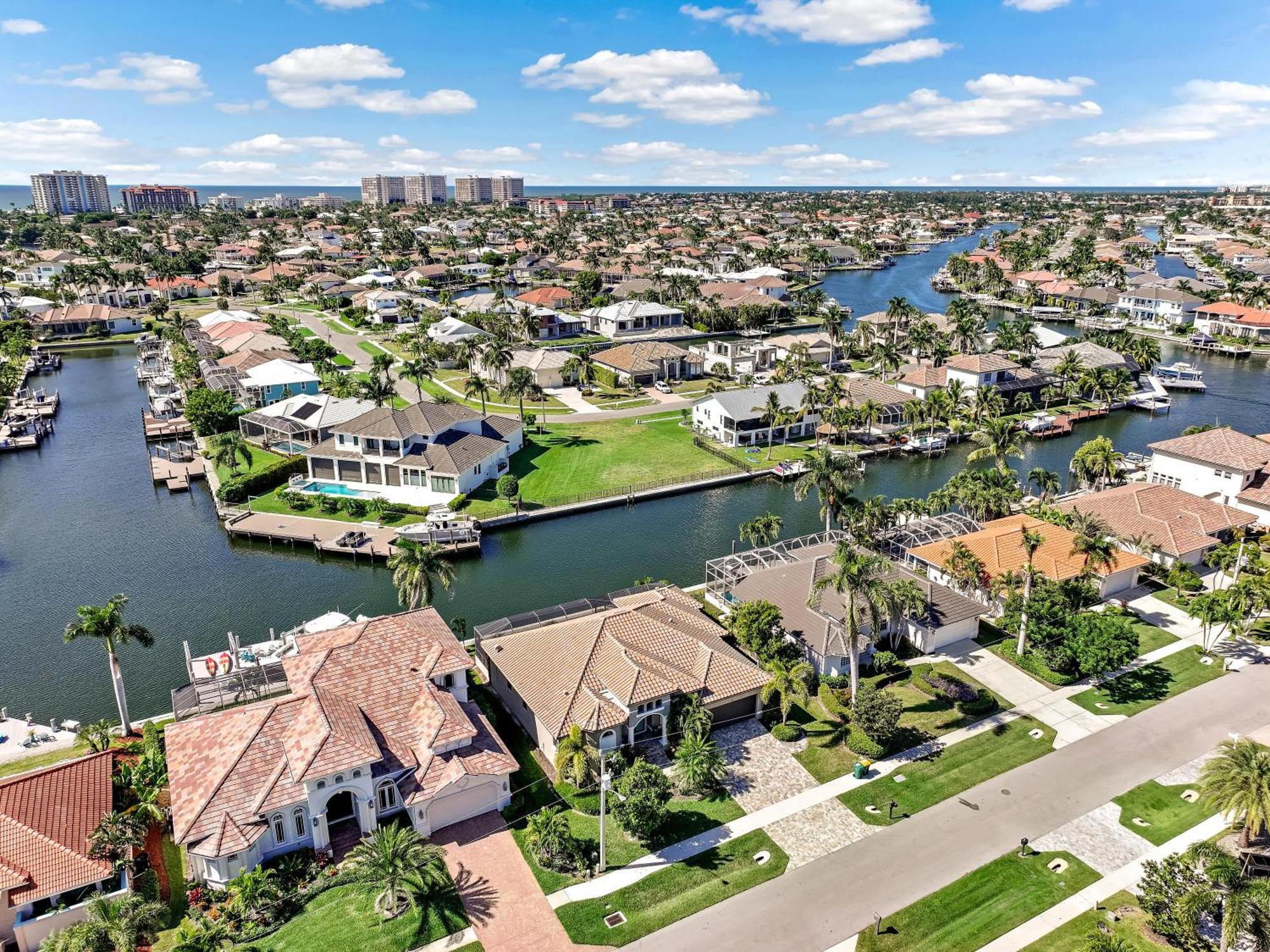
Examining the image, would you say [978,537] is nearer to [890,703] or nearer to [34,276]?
[890,703]

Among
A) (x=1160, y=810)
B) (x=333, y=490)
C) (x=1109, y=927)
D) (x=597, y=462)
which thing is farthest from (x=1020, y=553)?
(x=333, y=490)

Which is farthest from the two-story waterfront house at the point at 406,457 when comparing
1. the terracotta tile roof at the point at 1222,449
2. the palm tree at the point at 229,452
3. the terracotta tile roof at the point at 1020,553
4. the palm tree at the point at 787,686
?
the terracotta tile roof at the point at 1222,449

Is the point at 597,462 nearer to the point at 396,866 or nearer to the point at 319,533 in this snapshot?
the point at 319,533

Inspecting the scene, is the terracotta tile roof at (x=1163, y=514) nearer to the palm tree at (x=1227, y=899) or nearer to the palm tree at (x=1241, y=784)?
the palm tree at (x=1241, y=784)

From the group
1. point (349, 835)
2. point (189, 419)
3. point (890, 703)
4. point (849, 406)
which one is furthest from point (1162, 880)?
point (189, 419)

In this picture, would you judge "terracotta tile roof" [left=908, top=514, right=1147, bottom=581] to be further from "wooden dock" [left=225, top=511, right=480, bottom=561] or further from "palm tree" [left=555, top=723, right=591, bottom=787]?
"wooden dock" [left=225, top=511, right=480, bottom=561]

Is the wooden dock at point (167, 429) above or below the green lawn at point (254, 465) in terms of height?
above
